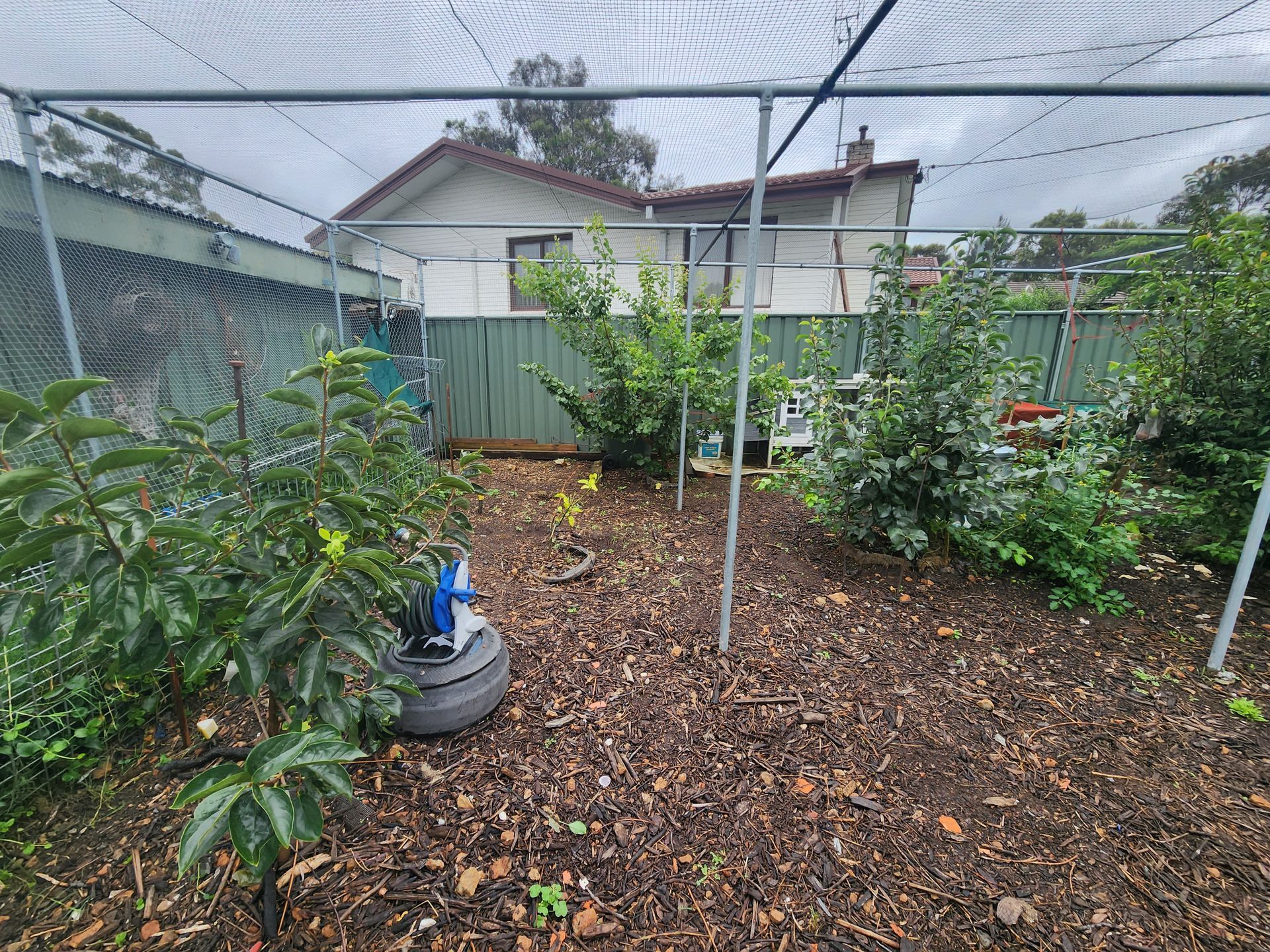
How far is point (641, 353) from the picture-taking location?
12.9 ft

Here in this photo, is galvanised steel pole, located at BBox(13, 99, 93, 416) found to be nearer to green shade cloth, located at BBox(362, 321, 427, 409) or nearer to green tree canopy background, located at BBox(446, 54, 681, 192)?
green shade cloth, located at BBox(362, 321, 427, 409)

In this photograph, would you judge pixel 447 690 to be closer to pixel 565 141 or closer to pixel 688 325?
pixel 688 325

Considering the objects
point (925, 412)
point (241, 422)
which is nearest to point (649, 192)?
point (925, 412)

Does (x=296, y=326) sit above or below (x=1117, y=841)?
above

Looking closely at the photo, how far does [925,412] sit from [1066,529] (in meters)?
0.91

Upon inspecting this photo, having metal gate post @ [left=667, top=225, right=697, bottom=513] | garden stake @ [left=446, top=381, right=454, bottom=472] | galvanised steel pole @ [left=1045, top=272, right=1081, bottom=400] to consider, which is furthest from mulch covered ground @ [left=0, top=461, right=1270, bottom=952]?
galvanised steel pole @ [left=1045, top=272, right=1081, bottom=400]

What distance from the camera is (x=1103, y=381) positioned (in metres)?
2.99

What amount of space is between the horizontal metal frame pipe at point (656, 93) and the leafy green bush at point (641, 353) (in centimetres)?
206

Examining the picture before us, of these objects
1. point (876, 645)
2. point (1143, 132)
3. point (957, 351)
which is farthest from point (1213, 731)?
point (1143, 132)

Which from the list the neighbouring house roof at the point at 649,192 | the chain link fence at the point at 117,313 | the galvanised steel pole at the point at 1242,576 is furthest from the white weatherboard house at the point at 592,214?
the galvanised steel pole at the point at 1242,576

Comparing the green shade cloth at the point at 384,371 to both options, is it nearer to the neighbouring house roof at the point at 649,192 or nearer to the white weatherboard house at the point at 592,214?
the white weatherboard house at the point at 592,214

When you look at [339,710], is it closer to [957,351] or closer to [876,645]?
[876,645]

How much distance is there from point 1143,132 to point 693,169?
126 inches

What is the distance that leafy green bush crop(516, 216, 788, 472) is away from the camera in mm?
3959
